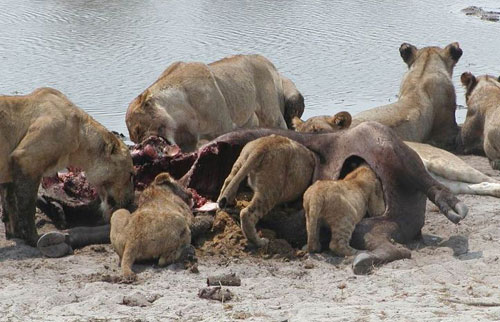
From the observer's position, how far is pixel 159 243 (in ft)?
28.0

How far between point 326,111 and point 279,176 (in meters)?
6.66

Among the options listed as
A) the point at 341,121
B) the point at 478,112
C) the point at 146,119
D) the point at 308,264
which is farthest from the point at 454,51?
the point at 308,264

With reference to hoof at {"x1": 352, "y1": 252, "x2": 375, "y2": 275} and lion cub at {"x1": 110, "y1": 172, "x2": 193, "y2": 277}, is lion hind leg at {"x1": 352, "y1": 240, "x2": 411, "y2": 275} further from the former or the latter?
lion cub at {"x1": 110, "y1": 172, "x2": 193, "y2": 277}

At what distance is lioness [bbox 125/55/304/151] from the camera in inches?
452

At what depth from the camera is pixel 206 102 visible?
473 inches

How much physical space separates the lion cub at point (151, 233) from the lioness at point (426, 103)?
4995mm

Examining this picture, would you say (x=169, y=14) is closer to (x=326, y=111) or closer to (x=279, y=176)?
(x=326, y=111)

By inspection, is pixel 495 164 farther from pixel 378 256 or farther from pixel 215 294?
pixel 215 294

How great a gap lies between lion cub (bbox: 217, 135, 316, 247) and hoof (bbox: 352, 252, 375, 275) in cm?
86

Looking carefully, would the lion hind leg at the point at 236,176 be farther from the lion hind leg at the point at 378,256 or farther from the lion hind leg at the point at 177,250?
the lion hind leg at the point at 378,256

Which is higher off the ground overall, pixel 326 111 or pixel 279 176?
pixel 279 176

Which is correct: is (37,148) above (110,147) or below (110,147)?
above

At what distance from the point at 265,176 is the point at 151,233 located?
3.74 feet

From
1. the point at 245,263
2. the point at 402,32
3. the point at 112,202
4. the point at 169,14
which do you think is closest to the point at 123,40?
the point at 169,14
